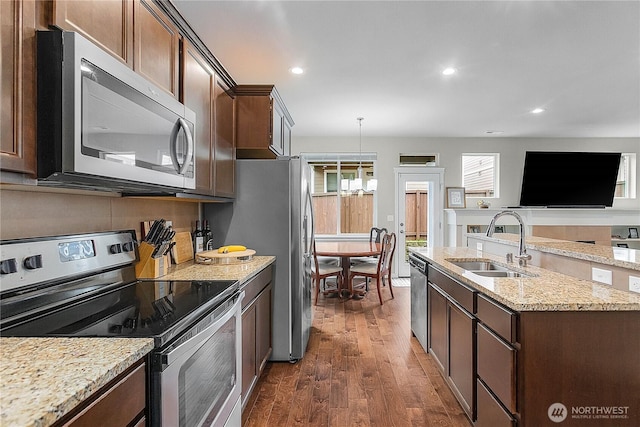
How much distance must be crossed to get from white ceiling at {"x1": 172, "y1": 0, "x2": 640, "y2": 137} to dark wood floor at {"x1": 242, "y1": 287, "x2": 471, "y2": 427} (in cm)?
256

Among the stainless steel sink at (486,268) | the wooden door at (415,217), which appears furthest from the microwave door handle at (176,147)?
the wooden door at (415,217)

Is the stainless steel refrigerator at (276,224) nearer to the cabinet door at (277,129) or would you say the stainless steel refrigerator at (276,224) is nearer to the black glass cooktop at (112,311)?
the cabinet door at (277,129)

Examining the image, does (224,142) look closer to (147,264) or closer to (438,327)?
(147,264)

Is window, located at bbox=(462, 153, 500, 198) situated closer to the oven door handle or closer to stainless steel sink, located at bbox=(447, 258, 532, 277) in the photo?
stainless steel sink, located at bbox=(447, 258, 532, 277)

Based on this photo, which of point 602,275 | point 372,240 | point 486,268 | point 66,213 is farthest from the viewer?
point 372,240

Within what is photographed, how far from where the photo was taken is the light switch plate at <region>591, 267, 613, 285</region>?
1925mm

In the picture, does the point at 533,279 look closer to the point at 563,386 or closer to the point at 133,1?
the point at 563,386

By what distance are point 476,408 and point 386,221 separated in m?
4.60

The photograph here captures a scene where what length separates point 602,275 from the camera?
77.9 inches

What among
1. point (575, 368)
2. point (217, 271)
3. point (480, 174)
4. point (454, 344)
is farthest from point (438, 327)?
point (480, 174)

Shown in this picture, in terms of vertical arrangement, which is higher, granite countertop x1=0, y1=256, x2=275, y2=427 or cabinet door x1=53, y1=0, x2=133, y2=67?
cabinet door x1=53, y1=0, x2=133, y2=67

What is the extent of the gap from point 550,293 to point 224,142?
87.9 inches

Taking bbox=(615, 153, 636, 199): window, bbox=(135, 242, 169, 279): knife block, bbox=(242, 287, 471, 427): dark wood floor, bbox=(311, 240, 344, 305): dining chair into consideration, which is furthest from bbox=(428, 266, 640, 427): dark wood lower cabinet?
bbox=(615, 153, 636, 199): window

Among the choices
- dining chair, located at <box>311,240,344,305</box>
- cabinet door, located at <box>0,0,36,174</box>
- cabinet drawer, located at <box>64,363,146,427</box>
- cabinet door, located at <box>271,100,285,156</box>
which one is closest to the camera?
cabinet drawer, located at <box>64,363,146,427</box>
